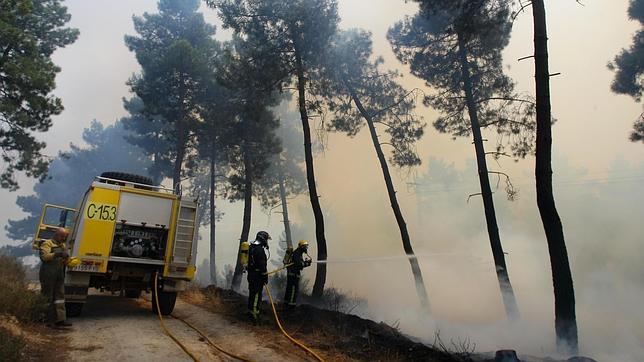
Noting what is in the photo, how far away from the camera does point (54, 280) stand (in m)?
8.00

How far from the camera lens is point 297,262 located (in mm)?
9953

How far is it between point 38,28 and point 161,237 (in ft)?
47.8

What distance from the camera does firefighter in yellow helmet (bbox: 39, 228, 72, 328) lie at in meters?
7.95

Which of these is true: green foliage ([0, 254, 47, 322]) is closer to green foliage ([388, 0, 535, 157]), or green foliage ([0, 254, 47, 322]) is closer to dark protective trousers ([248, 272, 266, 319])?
dark protective trousers ([248, 272, 266, 319])

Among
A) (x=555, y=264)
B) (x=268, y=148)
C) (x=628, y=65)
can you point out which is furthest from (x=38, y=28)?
(x=628, y=65)

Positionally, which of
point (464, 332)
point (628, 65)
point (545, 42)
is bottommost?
point (464, 332)

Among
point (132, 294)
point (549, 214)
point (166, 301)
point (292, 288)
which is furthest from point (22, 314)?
point (549, 214)

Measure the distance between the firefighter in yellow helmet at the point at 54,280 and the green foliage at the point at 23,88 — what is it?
945 centimetres

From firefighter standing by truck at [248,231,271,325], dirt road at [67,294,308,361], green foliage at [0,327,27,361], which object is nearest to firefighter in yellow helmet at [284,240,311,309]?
firefighter standing by truck at [248,231,271,325]

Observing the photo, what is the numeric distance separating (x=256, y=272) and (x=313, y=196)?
5600mm

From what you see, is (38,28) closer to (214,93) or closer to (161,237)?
(214,93)

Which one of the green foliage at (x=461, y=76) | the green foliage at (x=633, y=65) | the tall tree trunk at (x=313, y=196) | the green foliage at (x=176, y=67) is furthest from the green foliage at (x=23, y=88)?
the green foliage at (x=633, y=65)

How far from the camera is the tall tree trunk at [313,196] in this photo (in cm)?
1400

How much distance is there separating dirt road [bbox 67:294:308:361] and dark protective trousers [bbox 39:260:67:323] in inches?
16.7
